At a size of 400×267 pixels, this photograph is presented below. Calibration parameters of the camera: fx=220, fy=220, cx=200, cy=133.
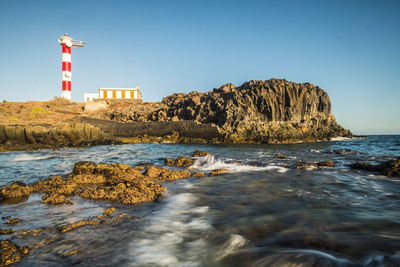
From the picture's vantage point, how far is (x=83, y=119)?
3603cm

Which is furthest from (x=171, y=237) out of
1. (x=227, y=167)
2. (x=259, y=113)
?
(x=259, y=113)

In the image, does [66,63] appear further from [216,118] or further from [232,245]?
[232,245]

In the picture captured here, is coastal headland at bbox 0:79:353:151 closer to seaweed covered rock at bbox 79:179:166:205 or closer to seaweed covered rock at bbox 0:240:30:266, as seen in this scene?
seaweed covered rock at bbox 79:179:166:205

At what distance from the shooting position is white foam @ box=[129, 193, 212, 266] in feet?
9.99

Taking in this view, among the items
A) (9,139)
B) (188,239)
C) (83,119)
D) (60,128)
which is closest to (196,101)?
(83,119)

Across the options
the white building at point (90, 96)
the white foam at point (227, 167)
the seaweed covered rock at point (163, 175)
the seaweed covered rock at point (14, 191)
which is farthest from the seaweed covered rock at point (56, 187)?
the white building at point (90, 96)

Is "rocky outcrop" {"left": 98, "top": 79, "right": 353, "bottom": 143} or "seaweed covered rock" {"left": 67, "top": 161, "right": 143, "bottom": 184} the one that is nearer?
"seaweed covered rock" {"left": 67, "top": 161, "right": 143, "bottom": 184}

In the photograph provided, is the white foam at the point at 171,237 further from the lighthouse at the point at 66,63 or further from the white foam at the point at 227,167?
the lighthouse at the point at 66,63

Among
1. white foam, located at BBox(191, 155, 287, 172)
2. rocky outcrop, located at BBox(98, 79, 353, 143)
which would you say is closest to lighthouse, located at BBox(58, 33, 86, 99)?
rocky outcrop, located at BBox(98, 79, 353, 143)

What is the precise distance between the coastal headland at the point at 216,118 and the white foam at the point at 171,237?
2078cm

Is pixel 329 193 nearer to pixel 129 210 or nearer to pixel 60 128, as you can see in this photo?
pixel 129 210

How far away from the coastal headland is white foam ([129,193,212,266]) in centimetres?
2078

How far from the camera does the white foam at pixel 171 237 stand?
9.99ft

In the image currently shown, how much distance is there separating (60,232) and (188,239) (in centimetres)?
210
